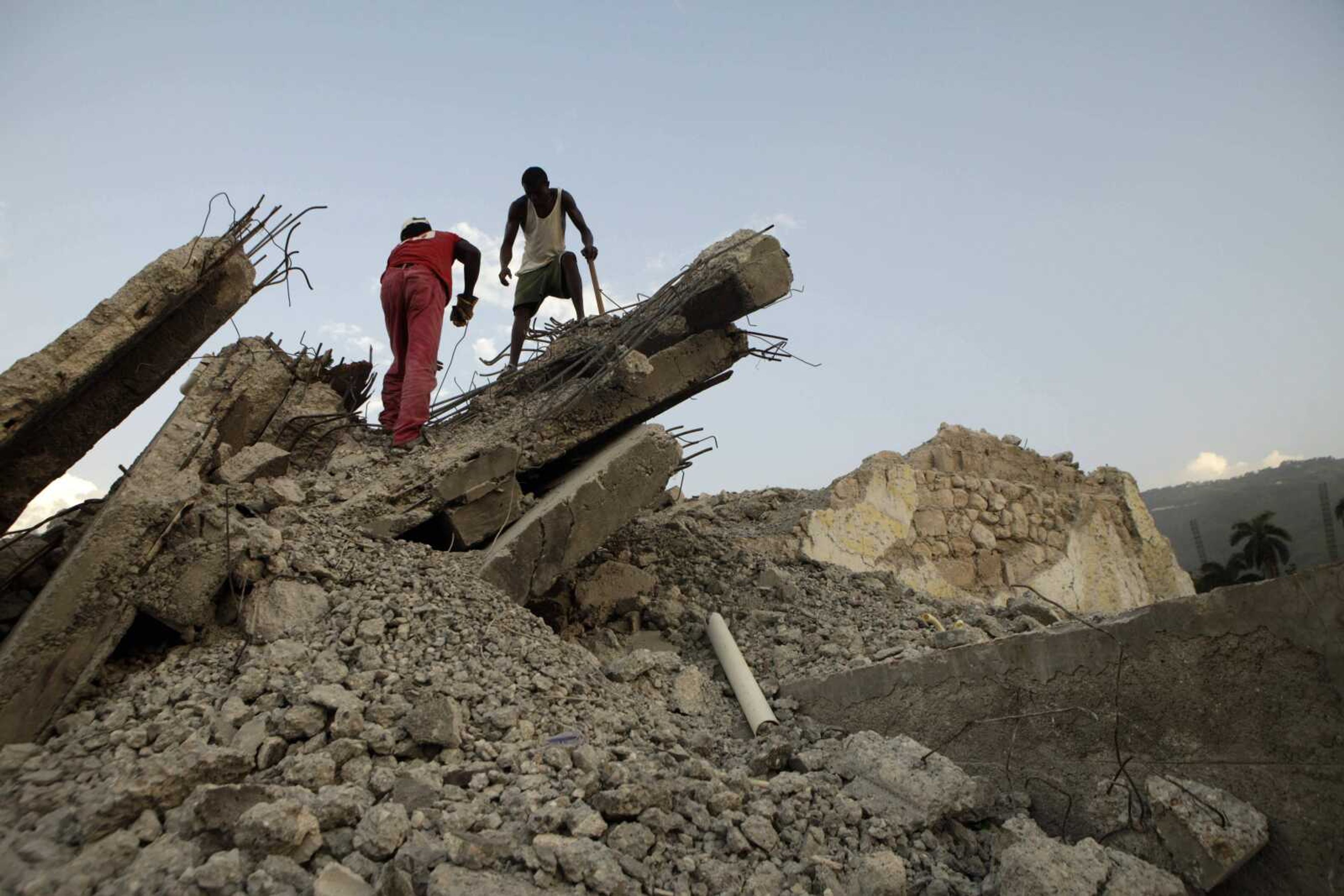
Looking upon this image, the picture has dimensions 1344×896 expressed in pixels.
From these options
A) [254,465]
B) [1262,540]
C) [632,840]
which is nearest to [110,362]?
[254,465]

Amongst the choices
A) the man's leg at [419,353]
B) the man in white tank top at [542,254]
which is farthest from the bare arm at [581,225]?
the man's leg at [419,353]

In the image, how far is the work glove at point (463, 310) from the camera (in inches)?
226

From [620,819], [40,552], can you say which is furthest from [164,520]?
[620,819]

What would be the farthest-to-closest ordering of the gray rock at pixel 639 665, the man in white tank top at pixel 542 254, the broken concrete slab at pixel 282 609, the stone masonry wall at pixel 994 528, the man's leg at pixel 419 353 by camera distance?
1. the stone masonry wall at pixel 994 528
2. the man in white tank top at pixel 542 254
3. the man's leg at pixel 419 353
4. the gray rock at pixel 639 665
5. the broken concrete slab at pixel 282 609

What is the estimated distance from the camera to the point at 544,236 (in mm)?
5828

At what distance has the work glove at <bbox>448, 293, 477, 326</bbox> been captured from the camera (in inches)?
226

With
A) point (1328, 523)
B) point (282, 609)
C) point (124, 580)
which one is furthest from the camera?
point (1328, 523)

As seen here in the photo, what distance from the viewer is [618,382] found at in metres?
4.94

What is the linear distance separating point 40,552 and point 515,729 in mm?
2724

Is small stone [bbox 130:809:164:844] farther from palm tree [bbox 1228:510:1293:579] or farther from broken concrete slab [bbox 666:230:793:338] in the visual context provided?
palm tree [bbox 1228:510:1293:579]

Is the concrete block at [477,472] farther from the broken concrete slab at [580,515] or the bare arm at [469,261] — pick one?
the bare arm at [469,261]

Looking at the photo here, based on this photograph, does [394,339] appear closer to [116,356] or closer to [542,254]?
[542,254]

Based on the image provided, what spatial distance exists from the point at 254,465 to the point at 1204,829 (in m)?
4.53

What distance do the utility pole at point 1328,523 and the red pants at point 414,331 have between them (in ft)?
40.3
